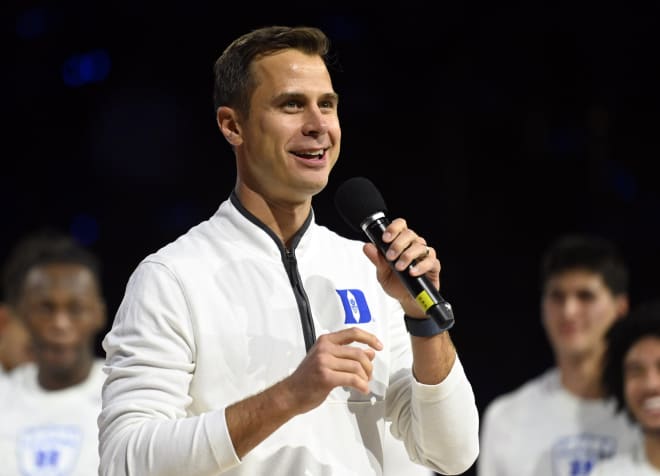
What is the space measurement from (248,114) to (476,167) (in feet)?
13.5

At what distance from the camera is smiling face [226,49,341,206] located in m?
1.96

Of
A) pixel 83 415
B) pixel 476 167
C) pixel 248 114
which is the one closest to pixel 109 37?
pixel 476 167

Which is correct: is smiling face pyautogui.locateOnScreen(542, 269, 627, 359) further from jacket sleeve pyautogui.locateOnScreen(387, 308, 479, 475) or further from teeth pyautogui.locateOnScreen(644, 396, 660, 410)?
jacket sleeve pyautogui.locateOnScreen(387, 308, 479, 475)

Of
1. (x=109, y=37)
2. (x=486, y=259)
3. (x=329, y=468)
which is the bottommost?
(x=329, y=468)

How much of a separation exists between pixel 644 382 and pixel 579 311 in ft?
1.96

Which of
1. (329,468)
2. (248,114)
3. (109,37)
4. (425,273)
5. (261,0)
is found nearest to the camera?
(425,273)

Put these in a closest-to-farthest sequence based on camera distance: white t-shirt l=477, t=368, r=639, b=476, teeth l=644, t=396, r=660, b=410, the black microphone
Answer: the black microphone
teeth l=644, t=396, r=660, b=410
white t-shirt l=477, t=368, r=639, b=476

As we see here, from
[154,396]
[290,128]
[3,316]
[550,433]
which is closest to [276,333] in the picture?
[154,396]

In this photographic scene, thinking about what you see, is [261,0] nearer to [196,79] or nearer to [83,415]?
[196,79]

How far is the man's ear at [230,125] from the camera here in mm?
2070

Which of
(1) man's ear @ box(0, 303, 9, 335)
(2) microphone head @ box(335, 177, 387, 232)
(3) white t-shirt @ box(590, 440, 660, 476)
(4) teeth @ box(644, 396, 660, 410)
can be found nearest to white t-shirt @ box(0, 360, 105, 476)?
(1) man's ear @ box(0, 303, 9, 335)

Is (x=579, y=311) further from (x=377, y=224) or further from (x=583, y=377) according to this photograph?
(x=377, y=224)

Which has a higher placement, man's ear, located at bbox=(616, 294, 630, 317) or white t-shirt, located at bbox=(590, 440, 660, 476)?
man's ear, located at bbox=(616, 294, 630, 317)

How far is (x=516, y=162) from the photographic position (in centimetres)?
A: 605
